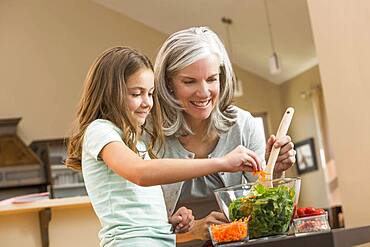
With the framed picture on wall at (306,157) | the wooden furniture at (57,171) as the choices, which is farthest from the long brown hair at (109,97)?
the framed picture on wall at (306,157)

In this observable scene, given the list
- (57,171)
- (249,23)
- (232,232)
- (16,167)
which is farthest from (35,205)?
(249,23)

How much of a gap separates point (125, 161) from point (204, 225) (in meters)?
0.38

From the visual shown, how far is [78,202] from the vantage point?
3109 millimetres

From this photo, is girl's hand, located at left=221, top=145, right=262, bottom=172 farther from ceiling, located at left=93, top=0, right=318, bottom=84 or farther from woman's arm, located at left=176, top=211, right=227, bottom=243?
ceiling, located at left=93, top=0, right=318, bottom=84

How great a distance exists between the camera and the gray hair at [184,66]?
6.01 ft

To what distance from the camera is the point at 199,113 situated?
1849 millimetres

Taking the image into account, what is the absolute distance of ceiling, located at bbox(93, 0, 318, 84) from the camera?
24.6ft

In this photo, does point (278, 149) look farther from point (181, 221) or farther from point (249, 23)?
point (249, 23)

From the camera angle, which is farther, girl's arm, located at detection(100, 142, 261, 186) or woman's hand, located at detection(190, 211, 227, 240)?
woman's hand, located at detection(190, 211, 227, 240)

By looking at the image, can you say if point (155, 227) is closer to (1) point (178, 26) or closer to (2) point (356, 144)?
(2) point (356, 144)

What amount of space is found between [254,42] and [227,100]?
650 cm

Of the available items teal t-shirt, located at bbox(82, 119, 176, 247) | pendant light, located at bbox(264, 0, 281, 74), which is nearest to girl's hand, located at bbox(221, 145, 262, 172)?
teal t-shirt, located at bbox(82, 119, 176, 247)

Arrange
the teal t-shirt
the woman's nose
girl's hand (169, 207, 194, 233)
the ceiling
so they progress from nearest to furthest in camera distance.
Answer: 1. the teal t-shirt
2. girl's hand (169, 207, 194, 233)
3. the woman's nose
4. the ceiling

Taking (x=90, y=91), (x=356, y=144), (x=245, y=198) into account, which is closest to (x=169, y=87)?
(x=90, y=91)
